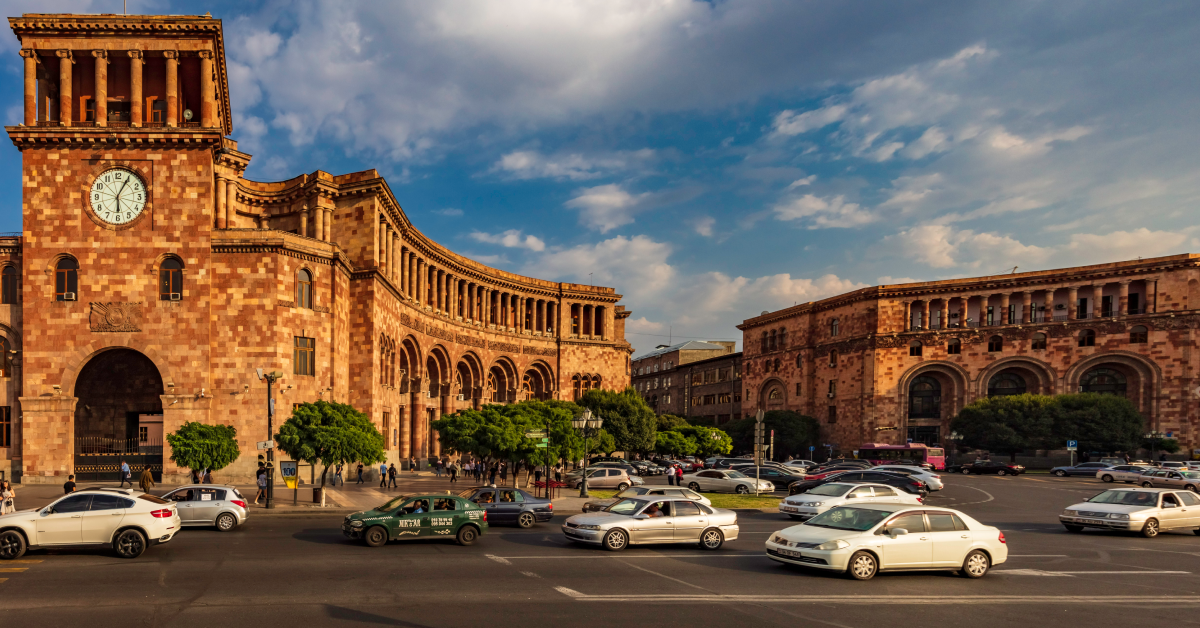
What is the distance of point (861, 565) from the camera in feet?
44.5

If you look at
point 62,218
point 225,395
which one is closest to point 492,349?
point 225,395

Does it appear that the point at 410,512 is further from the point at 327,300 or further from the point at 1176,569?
the point at 327,300

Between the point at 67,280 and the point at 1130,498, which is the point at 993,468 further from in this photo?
the point at 67,280

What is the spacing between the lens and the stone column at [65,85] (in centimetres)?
3653

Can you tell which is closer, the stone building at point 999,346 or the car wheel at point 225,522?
the car wheel at point 225,522

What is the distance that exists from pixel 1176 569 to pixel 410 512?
1756 cm

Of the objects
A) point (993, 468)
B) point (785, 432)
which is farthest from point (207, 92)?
point (785, 432)

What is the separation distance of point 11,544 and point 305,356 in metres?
23.7

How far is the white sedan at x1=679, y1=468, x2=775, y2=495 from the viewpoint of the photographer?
34.6m

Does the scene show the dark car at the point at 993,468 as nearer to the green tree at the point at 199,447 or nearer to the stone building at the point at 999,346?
the stone building at the point at 999,346

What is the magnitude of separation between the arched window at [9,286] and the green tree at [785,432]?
65008 mm

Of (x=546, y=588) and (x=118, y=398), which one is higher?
(x=118, y=398)

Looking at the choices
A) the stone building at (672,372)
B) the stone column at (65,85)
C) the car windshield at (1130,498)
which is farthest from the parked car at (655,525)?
the stone building at (672,372)

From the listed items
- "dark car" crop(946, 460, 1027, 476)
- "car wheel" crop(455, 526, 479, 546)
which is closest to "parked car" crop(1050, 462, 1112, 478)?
"dark car" crop(946, 460, 1027, 476)
